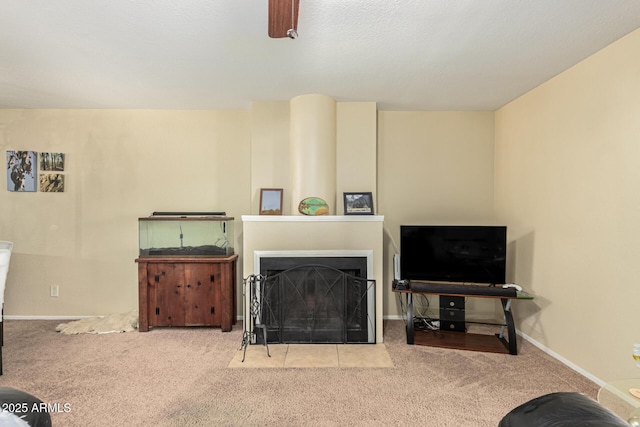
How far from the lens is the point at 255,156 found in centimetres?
367

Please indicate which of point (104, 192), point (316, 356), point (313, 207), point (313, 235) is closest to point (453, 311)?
point (316, 356)

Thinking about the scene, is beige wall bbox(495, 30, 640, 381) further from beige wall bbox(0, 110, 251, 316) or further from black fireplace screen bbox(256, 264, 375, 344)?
beige wall bbox(0, 110, 251, 316)

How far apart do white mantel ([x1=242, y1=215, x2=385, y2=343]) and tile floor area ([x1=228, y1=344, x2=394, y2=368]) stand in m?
0.58

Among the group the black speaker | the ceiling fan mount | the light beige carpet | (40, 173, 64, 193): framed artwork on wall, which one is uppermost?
the ceiling fan mount

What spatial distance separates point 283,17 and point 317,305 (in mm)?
2507

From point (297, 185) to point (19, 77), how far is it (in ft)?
8.42

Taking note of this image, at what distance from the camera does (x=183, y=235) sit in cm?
357

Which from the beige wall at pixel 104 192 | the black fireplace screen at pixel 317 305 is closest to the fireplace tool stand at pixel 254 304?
the black fireplace screen at pixel 317 305

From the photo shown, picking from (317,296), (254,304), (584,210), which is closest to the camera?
(584,210)

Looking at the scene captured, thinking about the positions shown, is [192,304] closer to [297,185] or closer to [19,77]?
[297,185]

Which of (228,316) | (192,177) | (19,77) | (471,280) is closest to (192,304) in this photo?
(228,316)

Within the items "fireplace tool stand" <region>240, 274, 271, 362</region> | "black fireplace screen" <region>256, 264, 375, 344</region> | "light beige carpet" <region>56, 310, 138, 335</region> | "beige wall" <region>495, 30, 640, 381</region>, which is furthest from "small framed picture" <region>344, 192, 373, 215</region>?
"light beige carpet" <region>56, 310, 138, 335</region>

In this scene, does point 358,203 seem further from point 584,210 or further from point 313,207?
point 584,210

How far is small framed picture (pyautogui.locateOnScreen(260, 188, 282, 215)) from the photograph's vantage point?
3.57 m
